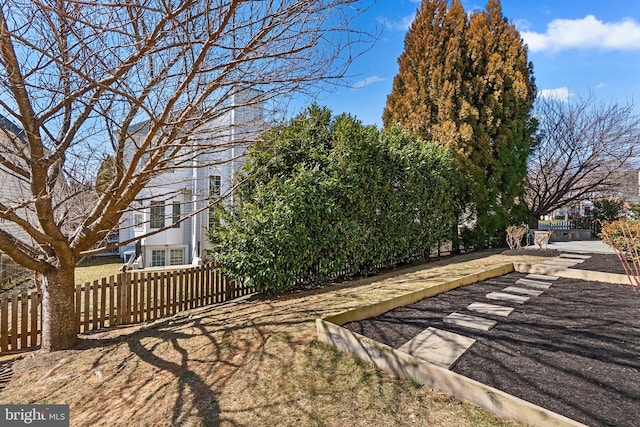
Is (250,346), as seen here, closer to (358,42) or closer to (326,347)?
(326,347)

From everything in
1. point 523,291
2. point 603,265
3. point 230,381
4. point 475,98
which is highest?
point 475,98

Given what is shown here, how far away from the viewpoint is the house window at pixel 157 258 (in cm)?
1400

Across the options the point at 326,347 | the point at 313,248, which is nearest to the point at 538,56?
the point at 313,248

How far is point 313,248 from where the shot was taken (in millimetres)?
6094

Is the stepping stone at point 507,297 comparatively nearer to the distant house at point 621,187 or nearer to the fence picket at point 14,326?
the fence picket at point 14,326

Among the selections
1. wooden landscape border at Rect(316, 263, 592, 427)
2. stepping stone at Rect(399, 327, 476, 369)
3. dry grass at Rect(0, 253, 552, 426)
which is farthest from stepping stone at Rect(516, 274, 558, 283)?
stepping stone at Rect(399, 327, 476, 369)

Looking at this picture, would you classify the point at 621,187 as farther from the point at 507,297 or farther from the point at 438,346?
the point at 438,346

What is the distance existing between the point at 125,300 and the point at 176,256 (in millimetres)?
9856

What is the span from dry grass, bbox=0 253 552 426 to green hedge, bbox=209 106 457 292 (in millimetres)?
1273

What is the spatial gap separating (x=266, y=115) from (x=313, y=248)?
9.26ft

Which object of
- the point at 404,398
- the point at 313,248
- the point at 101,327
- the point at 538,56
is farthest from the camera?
the point at 538,56

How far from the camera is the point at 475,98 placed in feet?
38.2

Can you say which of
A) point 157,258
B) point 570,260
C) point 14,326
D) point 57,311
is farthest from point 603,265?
point 157,258

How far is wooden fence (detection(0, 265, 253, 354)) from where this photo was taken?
4.47 m
